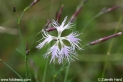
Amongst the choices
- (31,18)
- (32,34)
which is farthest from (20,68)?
(31,18)

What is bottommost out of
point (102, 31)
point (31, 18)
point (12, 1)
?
point (102, 31)

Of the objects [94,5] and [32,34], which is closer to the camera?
[32,34]

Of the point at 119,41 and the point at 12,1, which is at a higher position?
the point at 12,1

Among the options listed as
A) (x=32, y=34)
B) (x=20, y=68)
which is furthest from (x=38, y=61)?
(x=32, y=34)

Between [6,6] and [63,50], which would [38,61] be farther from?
Answer: [63,50]

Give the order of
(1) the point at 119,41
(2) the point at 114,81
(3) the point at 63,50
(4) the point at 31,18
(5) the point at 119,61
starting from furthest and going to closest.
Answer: (4) the point at 31,18 → (1) the point at 119,41 → (5) the point at 119,61 → (2) the point at 114,81 → (3) the point at 63,50

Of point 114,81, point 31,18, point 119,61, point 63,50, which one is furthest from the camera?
point 31,18
